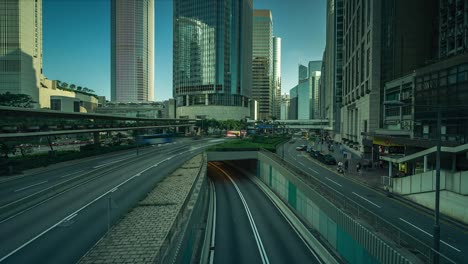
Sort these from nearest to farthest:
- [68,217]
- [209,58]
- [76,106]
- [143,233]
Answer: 1. [143,233]
2. [68,217]
3. [76,106]
4. [209,58]

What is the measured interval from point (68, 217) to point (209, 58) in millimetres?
154116

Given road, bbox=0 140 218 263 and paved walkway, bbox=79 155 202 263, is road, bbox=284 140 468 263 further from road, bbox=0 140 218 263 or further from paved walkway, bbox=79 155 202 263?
road, bbox=0 140 218 263

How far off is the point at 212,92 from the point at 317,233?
149642 mm

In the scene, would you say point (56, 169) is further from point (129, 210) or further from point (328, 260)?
point (328, 260)

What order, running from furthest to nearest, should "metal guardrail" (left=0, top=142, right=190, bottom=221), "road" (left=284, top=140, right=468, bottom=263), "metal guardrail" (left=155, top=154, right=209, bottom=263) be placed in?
1. "metal guardrail" (left=0, top=142, right=190, bottom=221)
2. "road" (left=284, top=140, right=468, bottom=263)
3. "metal guardrail" (left=155, top=154, right=209, bottom=263)

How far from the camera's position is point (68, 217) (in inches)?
774

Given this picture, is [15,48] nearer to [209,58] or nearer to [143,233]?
[209,58]

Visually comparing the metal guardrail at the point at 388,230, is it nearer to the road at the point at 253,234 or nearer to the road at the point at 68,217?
the road at the point at 253,234

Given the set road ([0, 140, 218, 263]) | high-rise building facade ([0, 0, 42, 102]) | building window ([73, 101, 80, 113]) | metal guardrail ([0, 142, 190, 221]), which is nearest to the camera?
road ([0, 140, 218, 263])

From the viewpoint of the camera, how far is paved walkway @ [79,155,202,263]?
492 inches

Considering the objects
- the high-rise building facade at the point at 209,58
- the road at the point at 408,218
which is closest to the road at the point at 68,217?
the road at the point at 408,218

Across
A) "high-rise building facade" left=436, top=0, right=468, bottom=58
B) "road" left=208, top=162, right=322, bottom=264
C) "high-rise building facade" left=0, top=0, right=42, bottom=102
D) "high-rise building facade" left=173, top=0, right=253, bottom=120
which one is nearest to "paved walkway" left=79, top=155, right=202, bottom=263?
"road" left=208, top=162, right=322, bottom=264

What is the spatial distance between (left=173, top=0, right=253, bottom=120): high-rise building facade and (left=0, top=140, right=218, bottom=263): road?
133362mm

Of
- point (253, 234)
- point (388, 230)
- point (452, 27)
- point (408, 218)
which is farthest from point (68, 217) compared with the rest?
point (452, 27)
